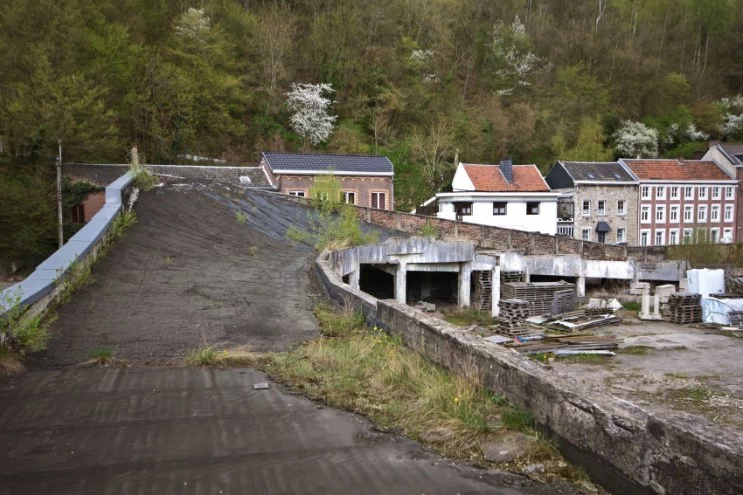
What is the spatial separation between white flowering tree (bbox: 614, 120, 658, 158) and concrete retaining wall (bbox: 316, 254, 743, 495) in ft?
170

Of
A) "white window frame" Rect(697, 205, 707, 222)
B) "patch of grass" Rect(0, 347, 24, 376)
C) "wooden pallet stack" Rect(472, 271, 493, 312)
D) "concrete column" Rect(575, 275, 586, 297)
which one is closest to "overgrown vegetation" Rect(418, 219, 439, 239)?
"wooden pallet stack" Rect(472, 271, 493, 312)

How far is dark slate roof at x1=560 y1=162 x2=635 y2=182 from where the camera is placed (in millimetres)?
40938

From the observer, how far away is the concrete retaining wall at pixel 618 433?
2965mm

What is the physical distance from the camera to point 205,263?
39.1 feet

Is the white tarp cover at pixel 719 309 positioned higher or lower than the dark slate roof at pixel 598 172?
lower

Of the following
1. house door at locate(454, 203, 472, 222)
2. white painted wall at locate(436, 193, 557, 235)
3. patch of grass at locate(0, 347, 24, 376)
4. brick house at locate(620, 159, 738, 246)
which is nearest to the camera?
patch of grass at locate(0, 347, 24, 376)

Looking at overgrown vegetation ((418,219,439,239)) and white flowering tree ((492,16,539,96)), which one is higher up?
white flowering tree ((492,16,539,96))

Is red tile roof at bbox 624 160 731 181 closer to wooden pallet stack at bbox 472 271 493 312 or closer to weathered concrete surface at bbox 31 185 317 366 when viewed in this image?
wooden pallet stack at bbox 472 271 493 312

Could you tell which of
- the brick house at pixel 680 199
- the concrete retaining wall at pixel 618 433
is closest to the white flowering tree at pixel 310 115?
the brick house at pixel 680 199

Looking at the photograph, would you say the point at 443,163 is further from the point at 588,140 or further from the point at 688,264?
the point at 688,264

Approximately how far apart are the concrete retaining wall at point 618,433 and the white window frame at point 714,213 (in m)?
46.4

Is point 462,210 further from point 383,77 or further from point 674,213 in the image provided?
point 674,213

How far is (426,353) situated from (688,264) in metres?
27.8

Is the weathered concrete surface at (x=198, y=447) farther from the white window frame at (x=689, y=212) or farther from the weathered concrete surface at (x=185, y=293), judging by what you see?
the white window frame at (x=689, y=212)
